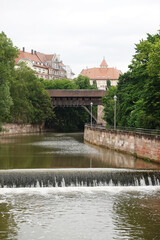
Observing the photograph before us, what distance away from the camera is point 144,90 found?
37438mm

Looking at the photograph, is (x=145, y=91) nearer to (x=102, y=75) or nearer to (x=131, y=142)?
(x=131, y=142)

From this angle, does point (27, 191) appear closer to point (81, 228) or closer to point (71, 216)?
point (71, 216)

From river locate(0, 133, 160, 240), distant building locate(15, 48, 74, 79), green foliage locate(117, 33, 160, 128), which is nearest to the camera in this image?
river locate(0, 133, 160, 240)

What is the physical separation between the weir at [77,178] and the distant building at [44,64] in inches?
4165

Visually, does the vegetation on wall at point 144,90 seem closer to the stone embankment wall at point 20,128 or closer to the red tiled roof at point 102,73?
the stone embankment wall at point 20,128

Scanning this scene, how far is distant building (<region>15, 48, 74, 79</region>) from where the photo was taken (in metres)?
129

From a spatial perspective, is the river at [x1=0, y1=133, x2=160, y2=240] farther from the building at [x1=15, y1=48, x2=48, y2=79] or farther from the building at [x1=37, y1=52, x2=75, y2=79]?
the building at [x1=37, y1=52, x2=75, y2=79]

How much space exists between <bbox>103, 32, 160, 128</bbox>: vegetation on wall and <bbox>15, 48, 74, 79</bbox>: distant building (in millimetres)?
74567

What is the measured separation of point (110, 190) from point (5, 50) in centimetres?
3064

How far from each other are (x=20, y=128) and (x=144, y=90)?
45.2m

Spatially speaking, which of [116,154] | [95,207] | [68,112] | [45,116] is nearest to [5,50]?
[116,154]

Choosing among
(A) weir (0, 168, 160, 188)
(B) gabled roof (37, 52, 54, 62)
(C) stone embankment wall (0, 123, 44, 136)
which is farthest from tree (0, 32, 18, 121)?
(B) gabled roof (37, 52, 54, 62)

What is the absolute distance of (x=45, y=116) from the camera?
85.1m

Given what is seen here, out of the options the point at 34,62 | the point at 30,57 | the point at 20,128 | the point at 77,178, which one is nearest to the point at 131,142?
the point at 77,178
